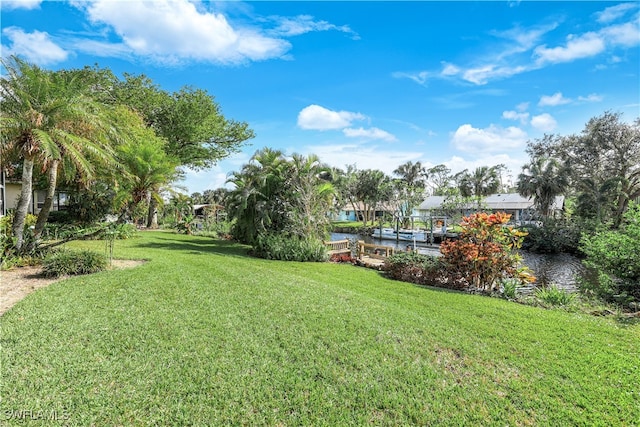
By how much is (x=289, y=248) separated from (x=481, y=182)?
50.3 meters

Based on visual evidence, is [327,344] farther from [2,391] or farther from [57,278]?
[57,278]

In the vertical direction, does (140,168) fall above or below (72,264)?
above

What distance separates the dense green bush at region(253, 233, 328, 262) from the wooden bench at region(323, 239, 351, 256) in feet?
4.87

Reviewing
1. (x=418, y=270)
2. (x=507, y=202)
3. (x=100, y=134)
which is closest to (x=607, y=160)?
(x=507, y=202)

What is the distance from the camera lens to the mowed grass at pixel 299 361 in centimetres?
316

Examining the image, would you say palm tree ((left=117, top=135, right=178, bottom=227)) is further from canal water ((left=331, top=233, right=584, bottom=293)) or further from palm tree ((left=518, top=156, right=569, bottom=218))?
palm tree ((left=518, top=156, right=569, bottom=218))

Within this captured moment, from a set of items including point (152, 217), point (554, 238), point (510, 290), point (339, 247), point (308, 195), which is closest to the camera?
point (510, 290)

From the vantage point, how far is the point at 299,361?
403 cm

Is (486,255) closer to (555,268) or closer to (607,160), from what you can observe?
(555,268)

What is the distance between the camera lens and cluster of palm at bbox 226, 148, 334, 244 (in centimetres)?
1384

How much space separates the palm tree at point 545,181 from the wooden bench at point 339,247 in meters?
25.6

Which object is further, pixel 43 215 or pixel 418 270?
pixel 418 270

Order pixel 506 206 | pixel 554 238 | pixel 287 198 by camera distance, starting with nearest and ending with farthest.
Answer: pixel 287 198 < pixel 554 238 < pixel 506 206

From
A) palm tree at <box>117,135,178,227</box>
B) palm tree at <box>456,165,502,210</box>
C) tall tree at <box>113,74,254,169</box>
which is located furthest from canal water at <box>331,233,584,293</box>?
palm tree at <box>456,165,502,210</box>
